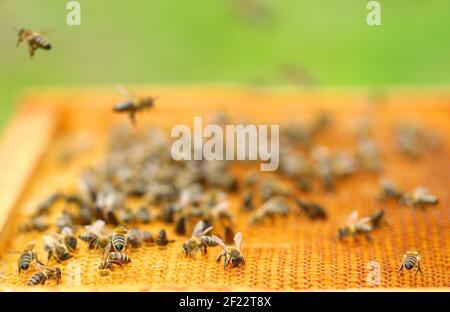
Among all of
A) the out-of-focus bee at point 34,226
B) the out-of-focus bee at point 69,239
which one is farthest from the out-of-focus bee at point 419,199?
the out-of-focus bee at point 34,226

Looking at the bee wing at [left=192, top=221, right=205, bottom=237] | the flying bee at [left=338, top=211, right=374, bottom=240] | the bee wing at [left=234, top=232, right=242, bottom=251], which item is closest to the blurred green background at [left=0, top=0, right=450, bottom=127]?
the flying bee at [left=338, top=211, right=374, bottom=240]

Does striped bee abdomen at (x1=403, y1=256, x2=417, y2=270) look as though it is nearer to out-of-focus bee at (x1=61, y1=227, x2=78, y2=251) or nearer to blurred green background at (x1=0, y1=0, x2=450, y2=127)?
out-of-focus bee at (x1=61, y1=227, x2=78, y2=251)

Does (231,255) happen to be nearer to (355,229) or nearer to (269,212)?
(355,229)

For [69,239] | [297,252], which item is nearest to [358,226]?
[297,252]

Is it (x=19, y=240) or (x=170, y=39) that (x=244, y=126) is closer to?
(x=19, y=240)

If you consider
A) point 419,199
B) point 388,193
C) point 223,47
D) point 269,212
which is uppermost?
point 223,47

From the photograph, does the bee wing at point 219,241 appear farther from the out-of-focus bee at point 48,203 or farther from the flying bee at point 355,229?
the out-of-focus bee at point 48,203

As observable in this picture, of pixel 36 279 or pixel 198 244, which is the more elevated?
pixel 198 244
